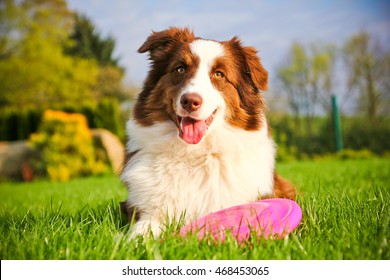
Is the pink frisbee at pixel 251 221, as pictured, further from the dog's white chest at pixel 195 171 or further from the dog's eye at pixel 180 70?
the dog's eye at pixel 180 70

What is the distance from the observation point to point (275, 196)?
3.16 meters

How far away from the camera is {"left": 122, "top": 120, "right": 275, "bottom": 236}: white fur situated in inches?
116

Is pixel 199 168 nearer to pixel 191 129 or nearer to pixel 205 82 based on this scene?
pixel 191 129

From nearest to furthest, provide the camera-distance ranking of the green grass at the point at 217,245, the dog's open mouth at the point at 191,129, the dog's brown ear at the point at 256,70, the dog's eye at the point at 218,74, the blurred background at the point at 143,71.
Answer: the green grass at the point at 217,245
the dog's open mouth at the point at 191,129
the dog's eye at the point at 218,74
the dog's brown ear at the point at 256,70
the blurred background at the point at 143,71

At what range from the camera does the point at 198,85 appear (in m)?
2.82

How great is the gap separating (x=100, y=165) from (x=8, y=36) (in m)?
4.17

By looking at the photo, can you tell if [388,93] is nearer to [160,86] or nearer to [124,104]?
[160,86]

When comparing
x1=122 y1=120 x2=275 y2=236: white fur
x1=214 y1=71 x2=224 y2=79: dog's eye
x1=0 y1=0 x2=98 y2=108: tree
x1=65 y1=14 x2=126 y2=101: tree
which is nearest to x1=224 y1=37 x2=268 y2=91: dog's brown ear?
x1=214 y1=71 x2=224 y2=79: dog's eye

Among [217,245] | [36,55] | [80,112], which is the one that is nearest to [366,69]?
[217,245]

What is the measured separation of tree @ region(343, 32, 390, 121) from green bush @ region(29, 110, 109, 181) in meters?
5.93

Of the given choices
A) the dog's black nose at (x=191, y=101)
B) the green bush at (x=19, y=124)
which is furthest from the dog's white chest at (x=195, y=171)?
the green bush at (x=19, y=124)

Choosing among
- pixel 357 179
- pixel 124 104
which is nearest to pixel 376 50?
pixel 357 179

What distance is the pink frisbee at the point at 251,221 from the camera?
253cm

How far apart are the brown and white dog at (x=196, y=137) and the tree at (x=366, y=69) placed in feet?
11.4
